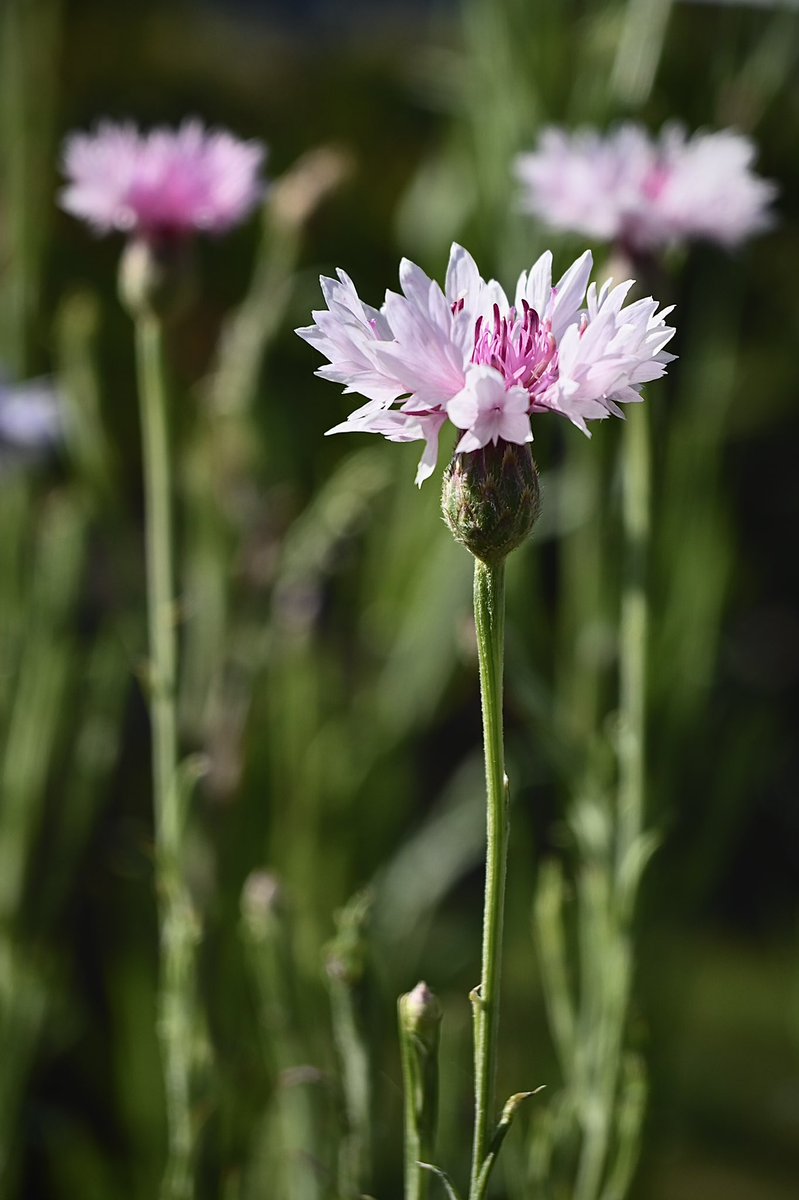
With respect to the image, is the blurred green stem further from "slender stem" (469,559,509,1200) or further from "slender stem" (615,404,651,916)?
"slender stem" (469,559,509,1200)

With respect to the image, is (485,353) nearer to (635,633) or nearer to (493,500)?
(493,500)

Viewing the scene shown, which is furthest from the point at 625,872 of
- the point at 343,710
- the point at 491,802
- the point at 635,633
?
the point at 343,710

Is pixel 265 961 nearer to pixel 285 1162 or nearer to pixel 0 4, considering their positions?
pixel 285 1162

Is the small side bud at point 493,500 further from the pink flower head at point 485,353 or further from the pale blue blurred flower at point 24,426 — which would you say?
the pale blue blurred flower at point 24,426

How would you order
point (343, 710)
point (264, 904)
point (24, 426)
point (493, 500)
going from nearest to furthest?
point (493, 500), point (264, 904), point (24, 426), point (343, 710)

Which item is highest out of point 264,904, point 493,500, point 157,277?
point 157,277

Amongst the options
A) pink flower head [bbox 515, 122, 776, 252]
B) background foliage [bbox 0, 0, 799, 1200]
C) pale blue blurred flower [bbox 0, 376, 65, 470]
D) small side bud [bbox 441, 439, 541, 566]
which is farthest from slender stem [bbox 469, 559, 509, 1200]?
pale blue blurred flower [bbox 0, 376, 65, 470]
